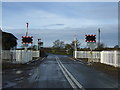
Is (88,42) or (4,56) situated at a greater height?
(88,42)

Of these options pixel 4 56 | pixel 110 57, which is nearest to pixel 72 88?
pixel 110 57

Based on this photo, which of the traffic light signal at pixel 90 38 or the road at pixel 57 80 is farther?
the traffic light signal at pixel 90 38

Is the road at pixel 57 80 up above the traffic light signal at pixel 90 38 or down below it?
below

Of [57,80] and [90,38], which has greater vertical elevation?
[90,38]

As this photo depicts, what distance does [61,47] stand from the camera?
128125mm

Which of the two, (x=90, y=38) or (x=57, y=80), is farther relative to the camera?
(x=90, y=38)

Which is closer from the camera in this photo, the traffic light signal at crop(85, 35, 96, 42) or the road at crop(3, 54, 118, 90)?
the road at crop(3, 54, 118, 90)

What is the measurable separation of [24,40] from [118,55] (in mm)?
13759

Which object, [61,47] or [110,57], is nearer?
[110,57]

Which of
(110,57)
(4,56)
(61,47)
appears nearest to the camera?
(110,57)

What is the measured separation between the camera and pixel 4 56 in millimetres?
32469

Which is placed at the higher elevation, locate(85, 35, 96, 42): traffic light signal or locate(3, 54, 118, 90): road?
locate(85, 35, 96, 42): traffic light signal

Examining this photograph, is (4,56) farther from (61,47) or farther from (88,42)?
(61,47)

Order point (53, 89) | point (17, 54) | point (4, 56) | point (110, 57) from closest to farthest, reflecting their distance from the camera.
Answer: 1. point (53, 89)
2. point (110, 57)
3. point (17, 54)
4. point (4, 56)
